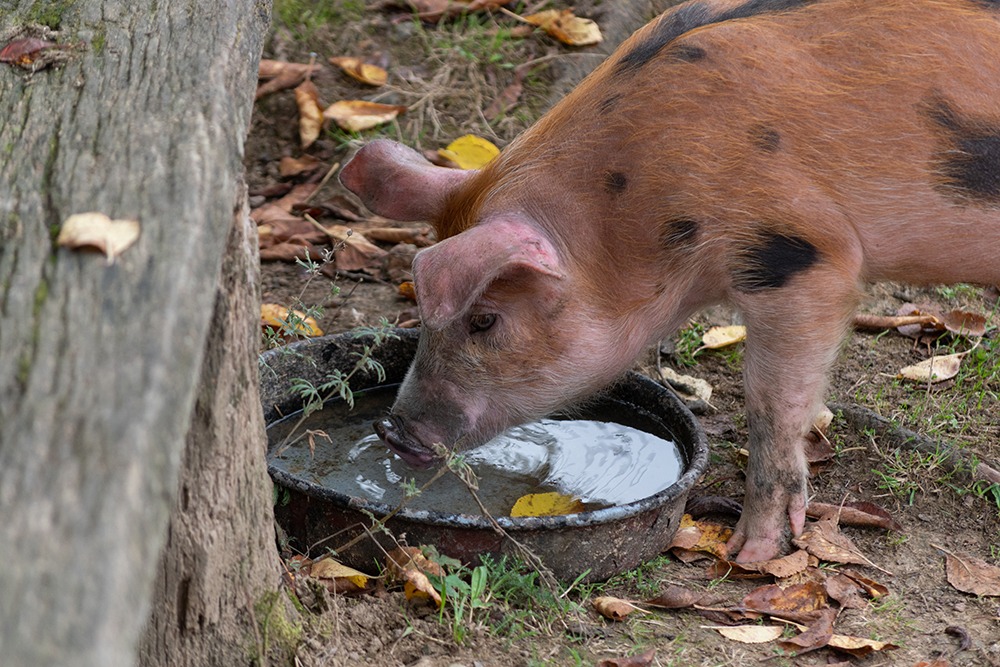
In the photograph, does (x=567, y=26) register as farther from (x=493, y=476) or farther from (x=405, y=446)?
(x=405, y=446)

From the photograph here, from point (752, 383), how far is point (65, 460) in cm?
256

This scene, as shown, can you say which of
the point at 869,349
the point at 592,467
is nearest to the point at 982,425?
the point at 869,349

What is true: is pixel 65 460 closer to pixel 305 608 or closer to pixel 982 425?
pixel 305 608

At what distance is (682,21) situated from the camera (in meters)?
3.84

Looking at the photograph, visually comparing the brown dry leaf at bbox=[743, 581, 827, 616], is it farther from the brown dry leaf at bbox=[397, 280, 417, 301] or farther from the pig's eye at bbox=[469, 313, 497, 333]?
the brown dry leaf at bbox=[397, 280, 417, 301]

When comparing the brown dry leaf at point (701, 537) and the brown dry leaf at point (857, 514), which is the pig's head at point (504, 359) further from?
the brown dry leaf at point (857, 514)

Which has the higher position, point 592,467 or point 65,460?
point 65,460

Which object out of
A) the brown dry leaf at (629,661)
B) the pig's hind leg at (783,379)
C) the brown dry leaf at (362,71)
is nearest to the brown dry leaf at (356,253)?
the brown dry leaf at (362,71)

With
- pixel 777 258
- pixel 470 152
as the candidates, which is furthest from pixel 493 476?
pixel 470 152

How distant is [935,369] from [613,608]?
2.12m

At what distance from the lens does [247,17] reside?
2904mm

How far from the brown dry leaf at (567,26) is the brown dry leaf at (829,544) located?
3.26 m

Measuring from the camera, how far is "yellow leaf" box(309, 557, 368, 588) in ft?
10.5

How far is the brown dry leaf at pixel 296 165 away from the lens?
5.86 meters
